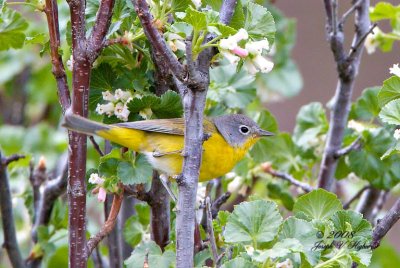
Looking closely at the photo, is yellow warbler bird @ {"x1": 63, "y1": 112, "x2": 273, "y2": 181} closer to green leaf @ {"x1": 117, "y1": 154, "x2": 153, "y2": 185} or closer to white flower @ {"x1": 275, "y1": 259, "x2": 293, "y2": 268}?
green leaf @ {"x1": 117, "y1": 154, "x2": 153, "y2": 185}

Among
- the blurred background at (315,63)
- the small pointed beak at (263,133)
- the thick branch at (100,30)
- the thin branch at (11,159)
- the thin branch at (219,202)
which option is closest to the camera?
the thick branch at (100,30)

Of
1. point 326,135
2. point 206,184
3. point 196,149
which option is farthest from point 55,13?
point 326,135

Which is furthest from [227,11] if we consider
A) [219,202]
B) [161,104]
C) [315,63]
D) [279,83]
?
[315,63]

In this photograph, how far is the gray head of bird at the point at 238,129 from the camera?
255 centimetres

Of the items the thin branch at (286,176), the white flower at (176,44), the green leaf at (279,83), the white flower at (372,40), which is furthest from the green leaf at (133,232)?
the green leaf at (279,83)

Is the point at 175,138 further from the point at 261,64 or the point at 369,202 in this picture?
the point at 369,202

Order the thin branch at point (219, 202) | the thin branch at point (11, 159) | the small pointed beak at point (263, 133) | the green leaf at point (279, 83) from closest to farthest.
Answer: the thin branch at point (219, 202)
the thin branch at point (11, 159)
the small pointed beak at point (263, 133)
the green leaf at point (279, 83)

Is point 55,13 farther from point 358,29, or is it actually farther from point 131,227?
point 358,29

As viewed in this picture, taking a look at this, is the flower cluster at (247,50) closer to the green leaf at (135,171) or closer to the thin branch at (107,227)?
the green leaf at (135,171)

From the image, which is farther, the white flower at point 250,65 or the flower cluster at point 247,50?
the white flower at point 250,65

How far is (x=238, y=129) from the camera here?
102 inches

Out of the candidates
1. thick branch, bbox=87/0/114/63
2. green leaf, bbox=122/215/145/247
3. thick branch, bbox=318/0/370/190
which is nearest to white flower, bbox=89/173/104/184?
thick branch, bbox=87/0/114/63

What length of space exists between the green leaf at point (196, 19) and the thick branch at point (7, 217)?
98 cm

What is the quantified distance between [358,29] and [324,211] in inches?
35.6
